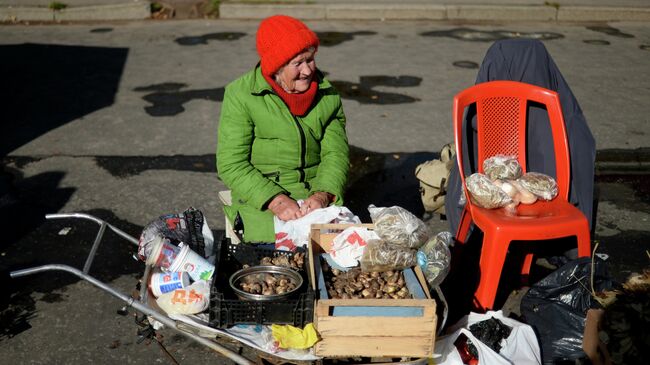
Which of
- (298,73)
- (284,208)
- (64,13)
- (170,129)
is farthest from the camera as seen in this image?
(64,13)

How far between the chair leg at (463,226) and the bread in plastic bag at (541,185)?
0.40m

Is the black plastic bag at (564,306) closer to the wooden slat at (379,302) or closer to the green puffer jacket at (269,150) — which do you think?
the wooden slat at (379,302)

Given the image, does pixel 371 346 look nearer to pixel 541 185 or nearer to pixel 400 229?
pixel 400 229

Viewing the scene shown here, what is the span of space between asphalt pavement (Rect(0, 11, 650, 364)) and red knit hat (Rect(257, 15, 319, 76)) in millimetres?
1762

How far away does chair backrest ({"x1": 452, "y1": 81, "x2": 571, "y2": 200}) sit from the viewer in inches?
178

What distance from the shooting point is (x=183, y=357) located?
13.2 ft

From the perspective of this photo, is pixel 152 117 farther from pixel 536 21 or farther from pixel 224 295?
pixel 536 21

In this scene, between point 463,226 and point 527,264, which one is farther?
point 527,264

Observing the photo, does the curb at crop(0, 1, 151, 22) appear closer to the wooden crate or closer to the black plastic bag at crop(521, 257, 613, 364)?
the black plastic bag at crop(521, 257, 613, 364)

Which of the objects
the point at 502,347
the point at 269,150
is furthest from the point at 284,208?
the point at 502,347

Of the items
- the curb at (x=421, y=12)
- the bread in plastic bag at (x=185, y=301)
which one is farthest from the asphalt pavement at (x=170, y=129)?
the bread in plastic bag at (x=185, y=301)

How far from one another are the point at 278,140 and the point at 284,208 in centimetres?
43

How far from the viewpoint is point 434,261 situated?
346 centimetres

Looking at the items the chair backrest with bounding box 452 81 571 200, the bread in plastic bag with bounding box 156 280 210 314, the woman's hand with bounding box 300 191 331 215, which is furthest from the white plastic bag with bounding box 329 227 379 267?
the chair backrest with bounding box 452 81 571 200
